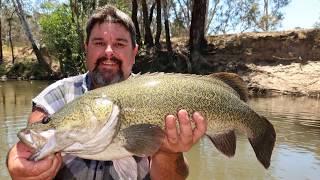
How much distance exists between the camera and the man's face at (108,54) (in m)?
3.32

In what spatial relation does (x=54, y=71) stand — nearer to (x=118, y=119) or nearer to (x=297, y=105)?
(x=297, y=105)

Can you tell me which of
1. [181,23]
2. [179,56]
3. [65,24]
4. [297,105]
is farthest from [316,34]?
[181,23]

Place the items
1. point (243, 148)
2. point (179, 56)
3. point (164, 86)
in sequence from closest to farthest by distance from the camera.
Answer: point (164, 86), point (243, 148), point (179, 56)

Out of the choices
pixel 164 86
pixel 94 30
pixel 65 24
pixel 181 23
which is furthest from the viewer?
pixel 181 23

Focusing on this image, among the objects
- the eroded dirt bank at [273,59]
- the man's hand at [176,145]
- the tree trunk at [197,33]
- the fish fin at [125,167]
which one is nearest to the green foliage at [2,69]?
the tree trunk at [197,33]

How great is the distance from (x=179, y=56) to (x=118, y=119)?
20.9m

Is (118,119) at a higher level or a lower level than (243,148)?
higher

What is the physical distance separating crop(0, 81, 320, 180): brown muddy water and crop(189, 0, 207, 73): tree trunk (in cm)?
842

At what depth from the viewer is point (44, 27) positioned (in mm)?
29266

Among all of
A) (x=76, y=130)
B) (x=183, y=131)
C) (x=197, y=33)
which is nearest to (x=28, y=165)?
(x=76, y=130)

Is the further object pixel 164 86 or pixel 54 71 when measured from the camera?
pixel 54 71

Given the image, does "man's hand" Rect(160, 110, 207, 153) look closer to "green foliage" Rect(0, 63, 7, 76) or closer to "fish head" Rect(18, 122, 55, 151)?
"fish head" Rect(18, 122, 55, 151)

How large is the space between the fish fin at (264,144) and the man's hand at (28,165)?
132 centimetres

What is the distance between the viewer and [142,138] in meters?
2.56
